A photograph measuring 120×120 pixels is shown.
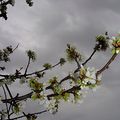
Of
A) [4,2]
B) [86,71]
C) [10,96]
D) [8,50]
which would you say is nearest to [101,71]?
[86,71]

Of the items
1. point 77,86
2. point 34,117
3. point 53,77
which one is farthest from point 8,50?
point 77,86

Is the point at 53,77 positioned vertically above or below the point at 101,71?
above

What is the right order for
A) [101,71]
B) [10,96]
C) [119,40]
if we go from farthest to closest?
[10,96], [119,40], [101,71]

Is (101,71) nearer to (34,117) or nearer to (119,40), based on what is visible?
(119,40)

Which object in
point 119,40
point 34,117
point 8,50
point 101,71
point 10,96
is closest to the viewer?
point 101,71

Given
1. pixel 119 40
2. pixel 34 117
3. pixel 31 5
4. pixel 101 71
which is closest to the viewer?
pixel 101 71

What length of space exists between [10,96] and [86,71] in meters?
2.89

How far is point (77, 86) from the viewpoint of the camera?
7457mm

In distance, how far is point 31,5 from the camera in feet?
38.5

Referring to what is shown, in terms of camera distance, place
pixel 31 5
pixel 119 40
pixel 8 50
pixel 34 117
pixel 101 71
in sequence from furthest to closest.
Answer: pixel 8 50
pixel 31 5
pixel 34 117
pixel 119 40
pixel 101 71

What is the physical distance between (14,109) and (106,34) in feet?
9.97

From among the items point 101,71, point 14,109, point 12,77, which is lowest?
point 101,71

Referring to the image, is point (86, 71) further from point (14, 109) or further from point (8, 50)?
point (8, 50)

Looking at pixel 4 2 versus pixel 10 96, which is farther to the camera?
pixel 4 2
